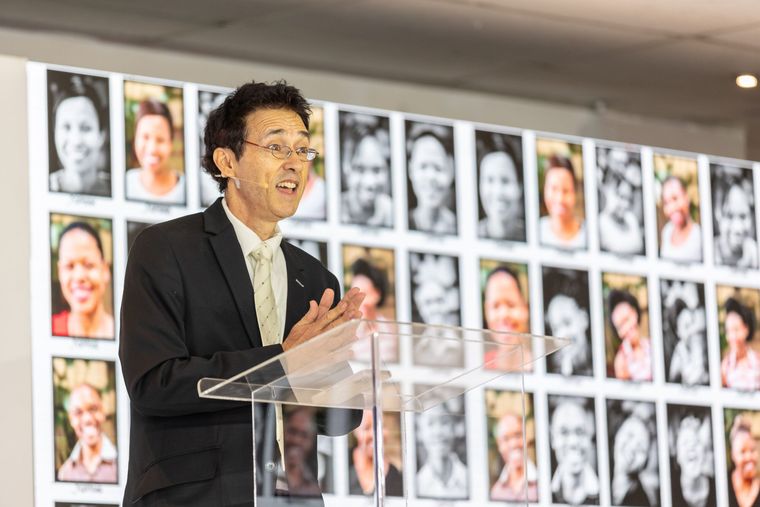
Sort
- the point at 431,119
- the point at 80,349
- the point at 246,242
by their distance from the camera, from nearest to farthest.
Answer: the point at 246,242
the point at 80,349
the point at 431,119

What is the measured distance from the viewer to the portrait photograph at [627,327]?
5.98 metres

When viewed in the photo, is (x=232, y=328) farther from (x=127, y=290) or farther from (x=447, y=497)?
(x=447, y=497)

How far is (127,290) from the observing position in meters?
3.00

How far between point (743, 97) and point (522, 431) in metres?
4.07

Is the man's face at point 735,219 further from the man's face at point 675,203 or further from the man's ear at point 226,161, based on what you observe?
the man's ear at point 226,161

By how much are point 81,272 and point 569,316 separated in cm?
202

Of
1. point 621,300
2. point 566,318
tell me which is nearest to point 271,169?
point 566,318

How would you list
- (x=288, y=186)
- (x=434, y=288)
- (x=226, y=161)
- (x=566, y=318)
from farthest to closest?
(x=566, y=318), (x=434, y=288), (x=226, y=161), (x=288, y=186)

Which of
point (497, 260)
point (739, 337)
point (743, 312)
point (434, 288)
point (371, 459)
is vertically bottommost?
point (371, 459)

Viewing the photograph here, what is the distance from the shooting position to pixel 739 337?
6.32m

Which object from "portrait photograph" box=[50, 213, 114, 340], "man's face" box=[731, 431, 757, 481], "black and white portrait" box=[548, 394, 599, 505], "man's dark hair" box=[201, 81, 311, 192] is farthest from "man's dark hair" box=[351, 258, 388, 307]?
"man's dark hair" box=[201, 81, 311, 192]

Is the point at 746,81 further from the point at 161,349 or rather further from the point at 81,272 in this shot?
the point at 161,349

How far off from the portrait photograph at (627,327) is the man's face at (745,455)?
1.66 feet

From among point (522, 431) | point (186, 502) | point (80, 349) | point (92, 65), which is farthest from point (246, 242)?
point (92, 65)
